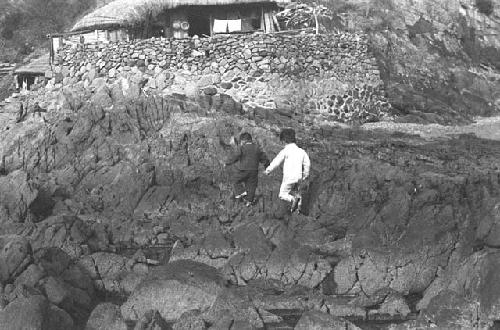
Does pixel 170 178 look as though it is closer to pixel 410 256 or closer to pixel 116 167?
pixel 116 167

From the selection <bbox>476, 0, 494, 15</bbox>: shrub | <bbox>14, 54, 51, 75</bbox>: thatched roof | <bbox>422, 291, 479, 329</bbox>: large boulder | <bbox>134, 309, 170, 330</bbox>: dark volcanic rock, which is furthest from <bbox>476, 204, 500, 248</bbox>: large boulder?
<bbox>476, 0, 494, 15</bbox>: shrub

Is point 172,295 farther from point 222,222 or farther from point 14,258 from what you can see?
point 222,222

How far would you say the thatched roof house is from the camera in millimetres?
32438

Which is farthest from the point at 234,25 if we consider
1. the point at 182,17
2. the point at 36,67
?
the point at 36,67

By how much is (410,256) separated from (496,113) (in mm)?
18630

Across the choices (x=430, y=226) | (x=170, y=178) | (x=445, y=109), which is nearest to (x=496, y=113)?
(x=445, y=109)

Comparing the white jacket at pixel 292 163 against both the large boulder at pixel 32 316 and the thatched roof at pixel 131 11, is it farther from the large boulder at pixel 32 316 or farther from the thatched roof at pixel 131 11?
the thatched roof at pixel 131 11

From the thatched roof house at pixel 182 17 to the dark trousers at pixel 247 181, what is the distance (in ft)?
40.7

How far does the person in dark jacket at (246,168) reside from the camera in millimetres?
20750

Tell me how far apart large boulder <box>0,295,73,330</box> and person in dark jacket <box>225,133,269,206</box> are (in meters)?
6.57

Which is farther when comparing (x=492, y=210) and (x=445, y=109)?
(x=445, y=109)

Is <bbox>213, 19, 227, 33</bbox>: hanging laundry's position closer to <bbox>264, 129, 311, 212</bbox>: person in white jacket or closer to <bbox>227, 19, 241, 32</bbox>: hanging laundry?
<bbox>227, 19, 241, 32</bbox>: hanging laundry

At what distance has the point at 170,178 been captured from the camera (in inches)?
945

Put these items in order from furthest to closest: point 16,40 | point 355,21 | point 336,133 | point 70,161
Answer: point 16,40
point 355,21
point 336,133
point 70,161
